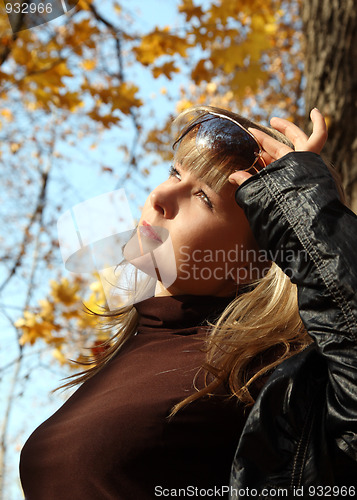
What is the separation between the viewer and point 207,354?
1.20 metres

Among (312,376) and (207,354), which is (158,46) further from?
(312,376)

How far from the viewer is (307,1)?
309 cm

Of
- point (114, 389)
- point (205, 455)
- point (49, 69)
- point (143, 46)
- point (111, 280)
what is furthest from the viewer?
point (143, 46)

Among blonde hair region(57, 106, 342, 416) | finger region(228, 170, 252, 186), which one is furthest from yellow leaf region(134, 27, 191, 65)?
finger region(228, 170, 252, 186)

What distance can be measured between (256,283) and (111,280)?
493 mm

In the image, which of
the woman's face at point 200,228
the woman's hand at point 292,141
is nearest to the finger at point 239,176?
the woman's hand at point 292,141

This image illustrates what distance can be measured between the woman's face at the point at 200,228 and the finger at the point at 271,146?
5.1 inches

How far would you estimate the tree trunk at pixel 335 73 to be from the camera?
2.83m

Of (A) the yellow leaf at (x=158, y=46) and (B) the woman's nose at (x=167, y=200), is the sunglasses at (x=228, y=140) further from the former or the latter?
(A) the yellow leaf at (x=158, y=46)

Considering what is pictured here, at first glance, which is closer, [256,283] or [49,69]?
[256,283]

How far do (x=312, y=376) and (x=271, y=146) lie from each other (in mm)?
558

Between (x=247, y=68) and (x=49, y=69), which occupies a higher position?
(x=49, y=69)

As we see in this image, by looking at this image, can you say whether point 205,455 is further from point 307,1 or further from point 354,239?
point 307,1

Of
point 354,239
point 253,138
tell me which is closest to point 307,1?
point 253,138
